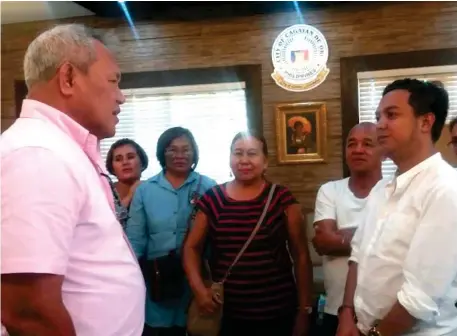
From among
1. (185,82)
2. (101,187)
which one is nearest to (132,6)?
(185,82)

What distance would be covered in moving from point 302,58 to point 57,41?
2391mm

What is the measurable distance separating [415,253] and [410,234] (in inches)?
2.9

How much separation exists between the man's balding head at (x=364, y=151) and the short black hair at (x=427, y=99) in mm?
605

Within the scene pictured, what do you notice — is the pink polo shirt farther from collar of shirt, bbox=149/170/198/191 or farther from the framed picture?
the framed picture

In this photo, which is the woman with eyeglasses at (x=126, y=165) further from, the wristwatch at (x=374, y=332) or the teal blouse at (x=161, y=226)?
the wristwatch at (x=374, y=332)

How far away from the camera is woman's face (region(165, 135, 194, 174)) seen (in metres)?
2.46

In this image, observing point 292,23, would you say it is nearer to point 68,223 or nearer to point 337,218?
point 337,218

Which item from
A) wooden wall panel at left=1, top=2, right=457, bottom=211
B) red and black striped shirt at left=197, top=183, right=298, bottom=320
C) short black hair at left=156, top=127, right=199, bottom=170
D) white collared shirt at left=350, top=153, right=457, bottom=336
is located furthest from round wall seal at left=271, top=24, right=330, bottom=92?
white collared shirt at left=350, top=153, right=457, bottom=336

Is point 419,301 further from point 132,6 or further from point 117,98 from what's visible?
point 132,6

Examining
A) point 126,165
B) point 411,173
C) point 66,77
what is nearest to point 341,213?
point 411,173

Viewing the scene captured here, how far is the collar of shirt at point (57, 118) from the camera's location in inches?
40.7

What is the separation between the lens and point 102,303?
1.01 metres

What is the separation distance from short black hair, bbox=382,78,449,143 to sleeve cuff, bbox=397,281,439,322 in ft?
1.61

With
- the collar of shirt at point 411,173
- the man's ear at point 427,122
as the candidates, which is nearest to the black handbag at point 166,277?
the collar of shirt at point 411,173
